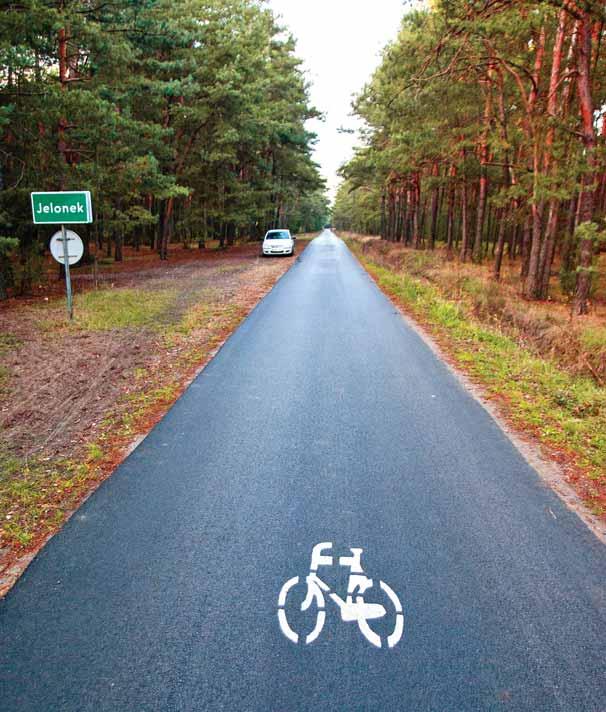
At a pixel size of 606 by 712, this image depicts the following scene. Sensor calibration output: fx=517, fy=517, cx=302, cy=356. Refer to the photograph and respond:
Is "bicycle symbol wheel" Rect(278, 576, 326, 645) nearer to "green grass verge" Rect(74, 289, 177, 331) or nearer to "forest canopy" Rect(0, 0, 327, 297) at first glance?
"green grass verge" Rect(74, 289, 177, 331)

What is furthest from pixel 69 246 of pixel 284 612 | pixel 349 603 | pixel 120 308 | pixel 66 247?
pixel 349 603

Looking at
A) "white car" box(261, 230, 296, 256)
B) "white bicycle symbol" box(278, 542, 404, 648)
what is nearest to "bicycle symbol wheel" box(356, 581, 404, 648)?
"white bicycle symbol" box(278, 542, 404, 648)

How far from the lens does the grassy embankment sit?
534cm

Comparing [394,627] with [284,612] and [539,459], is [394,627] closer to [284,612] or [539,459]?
[284,612]

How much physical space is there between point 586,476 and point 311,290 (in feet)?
44.2

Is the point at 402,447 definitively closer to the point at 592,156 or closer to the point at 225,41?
the point at 592,156

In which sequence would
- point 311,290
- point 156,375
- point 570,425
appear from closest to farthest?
point 570,425 → point 156,375 → point 311,290

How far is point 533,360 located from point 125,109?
16.1 metres

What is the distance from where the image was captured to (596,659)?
8.65ft

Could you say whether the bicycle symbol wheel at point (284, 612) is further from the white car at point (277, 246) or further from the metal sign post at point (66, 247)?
the white car at point (277, 246)

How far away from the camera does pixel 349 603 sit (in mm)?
3027

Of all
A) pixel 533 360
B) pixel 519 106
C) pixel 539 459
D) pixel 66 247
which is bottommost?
pixel 539 459

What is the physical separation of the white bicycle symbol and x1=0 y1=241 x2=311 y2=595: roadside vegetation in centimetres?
181

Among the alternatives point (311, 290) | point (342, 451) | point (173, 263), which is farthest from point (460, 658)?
point (173, 263)
